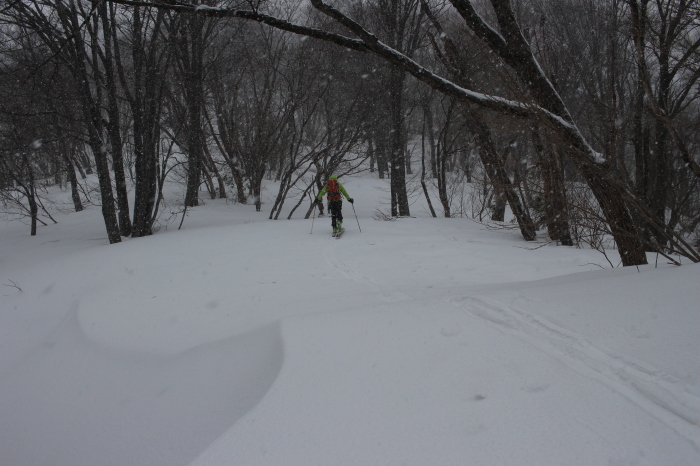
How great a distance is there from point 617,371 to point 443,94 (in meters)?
11.3

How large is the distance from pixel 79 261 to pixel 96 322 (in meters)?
4.35

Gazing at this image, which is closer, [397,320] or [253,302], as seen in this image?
[397,320]

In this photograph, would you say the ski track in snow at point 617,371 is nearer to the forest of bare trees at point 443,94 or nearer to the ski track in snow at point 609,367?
the ski track in snow at point 609,367

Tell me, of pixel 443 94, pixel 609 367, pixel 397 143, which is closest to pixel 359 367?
pixel 609 367

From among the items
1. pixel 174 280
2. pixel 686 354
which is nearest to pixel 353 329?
pixel 686 354

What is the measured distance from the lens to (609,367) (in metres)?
2.46

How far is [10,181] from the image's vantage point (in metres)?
15.5

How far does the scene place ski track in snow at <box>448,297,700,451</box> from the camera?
198 centimetres

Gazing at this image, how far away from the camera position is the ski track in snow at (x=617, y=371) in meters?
1.98

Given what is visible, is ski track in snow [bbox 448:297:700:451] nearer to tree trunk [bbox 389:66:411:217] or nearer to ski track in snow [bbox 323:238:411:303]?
ski track in snow [bbox 323:238:411:303]

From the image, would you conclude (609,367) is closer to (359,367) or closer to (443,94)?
(359,367)

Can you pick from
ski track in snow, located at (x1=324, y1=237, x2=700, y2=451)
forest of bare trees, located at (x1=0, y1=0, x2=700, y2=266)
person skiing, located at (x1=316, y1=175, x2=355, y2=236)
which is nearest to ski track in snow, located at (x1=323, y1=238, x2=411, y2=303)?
person skiing, located at (x1=316, y1=175, x2=355, y2=236)

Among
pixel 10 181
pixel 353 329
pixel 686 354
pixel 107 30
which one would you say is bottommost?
pixel 353 329

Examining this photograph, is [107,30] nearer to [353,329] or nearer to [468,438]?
[353,329]
